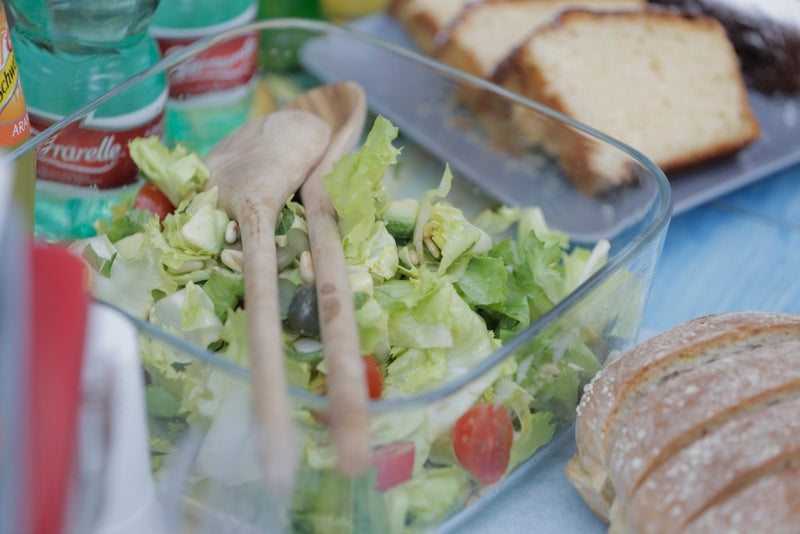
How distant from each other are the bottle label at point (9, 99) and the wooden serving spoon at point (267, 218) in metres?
0.20

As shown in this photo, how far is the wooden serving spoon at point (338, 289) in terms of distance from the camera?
672mm

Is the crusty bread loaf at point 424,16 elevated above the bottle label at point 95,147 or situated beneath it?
situated beneath

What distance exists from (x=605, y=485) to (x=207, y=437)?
0.36 metres

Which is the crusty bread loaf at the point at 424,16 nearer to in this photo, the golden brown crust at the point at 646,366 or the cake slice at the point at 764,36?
the cake slice at the point at 764,36

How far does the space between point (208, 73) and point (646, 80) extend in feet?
2.59

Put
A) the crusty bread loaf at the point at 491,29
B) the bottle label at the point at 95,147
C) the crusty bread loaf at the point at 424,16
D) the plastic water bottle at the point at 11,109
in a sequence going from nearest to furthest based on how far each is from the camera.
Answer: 1. the plastic water bottle at the point at 11,109
2. the bottle label at the point at 95,147
3. the crusty bread loaf at the point at 491,29
4. the crusty bread loaf at the point at 424,16

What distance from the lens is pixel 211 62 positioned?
129 centimetres

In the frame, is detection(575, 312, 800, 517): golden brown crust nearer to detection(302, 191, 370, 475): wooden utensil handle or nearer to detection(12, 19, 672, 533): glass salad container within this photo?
detection(12, 19, 672, 533): glass salad container

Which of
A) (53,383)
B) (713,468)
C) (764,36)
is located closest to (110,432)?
(53,383)

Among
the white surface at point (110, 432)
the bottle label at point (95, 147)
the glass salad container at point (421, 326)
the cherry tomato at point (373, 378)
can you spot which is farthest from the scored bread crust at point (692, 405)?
the bottle label at point (95, 147)

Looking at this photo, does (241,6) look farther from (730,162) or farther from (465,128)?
(730,162)

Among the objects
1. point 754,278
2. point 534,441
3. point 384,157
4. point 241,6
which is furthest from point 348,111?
point 754,278

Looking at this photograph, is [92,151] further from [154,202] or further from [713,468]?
[713,468]

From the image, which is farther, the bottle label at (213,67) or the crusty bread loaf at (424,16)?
the crusty bread loaf at (424,16)
